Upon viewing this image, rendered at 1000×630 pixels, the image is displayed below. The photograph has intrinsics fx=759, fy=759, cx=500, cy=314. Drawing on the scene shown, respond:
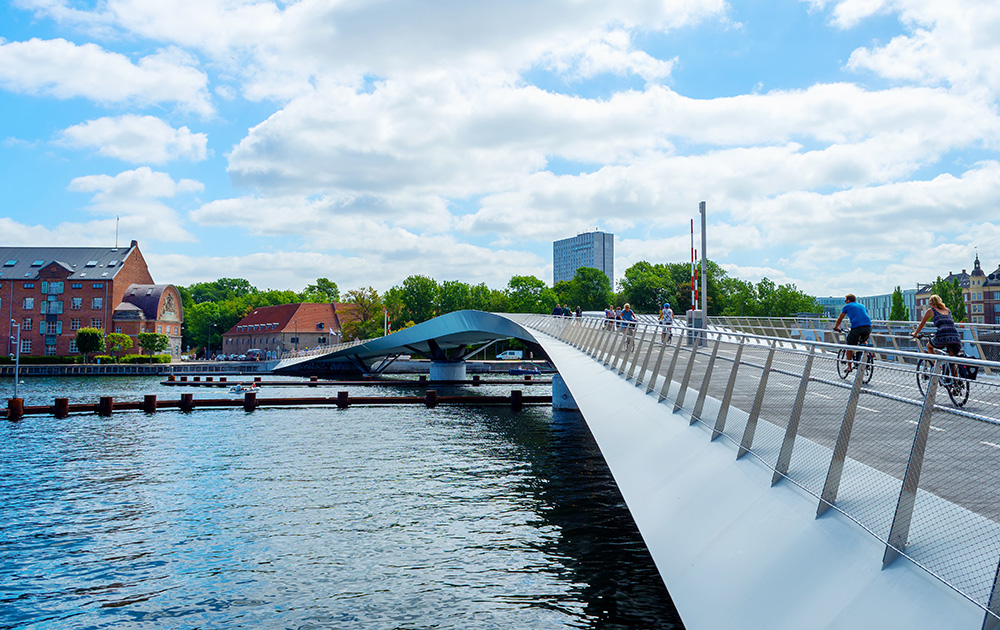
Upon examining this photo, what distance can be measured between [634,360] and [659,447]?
20.3 feet

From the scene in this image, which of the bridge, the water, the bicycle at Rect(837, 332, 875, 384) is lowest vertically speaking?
the water

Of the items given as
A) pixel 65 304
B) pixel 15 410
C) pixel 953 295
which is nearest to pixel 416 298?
pixel 65 304

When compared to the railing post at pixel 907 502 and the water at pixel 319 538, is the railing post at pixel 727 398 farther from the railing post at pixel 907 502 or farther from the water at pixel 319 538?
the railing post at pixel 907 502

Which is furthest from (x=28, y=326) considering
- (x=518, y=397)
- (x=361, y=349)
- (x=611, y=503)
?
(x=611, y=503)

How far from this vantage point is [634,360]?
1575cm

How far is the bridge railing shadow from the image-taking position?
3941mm

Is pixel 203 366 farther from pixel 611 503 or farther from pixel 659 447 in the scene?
pixel 659 447

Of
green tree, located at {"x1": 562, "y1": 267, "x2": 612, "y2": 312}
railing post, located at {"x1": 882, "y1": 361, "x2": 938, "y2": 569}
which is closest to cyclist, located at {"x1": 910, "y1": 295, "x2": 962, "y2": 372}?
railing post, located at {"x1": 882, "y1": 361, "x2": 938, "y2": 569}

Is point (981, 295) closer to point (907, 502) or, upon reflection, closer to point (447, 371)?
point (447, 371)

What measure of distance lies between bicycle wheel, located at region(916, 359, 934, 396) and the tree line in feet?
339

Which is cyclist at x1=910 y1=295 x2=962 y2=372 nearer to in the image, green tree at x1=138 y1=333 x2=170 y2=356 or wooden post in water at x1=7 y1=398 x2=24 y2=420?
wooden post in water at x1=7 y1=398 x2=24 y2=420

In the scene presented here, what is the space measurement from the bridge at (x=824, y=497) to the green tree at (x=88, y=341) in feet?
320

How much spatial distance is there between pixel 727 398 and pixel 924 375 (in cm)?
415

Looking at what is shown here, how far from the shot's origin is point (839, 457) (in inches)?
213
